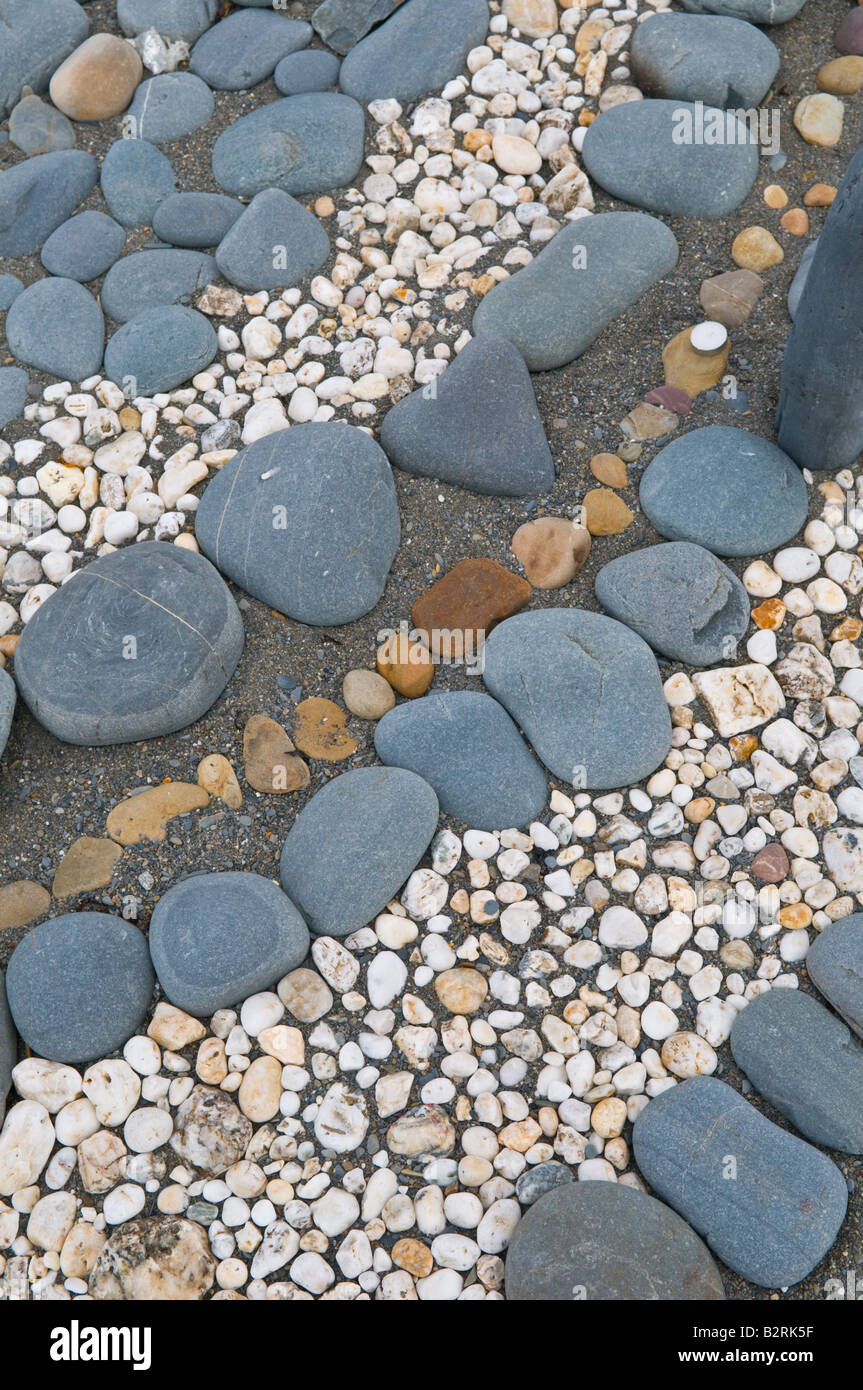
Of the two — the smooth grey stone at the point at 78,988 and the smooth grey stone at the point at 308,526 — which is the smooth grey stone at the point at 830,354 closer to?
the smooth grey stone at the point at 308,526

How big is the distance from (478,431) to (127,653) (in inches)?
36.9

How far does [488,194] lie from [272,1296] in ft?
8.59

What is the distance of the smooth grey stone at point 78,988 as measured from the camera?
1.91 metres

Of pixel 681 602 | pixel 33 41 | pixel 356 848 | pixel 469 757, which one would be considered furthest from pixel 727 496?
pixel 33 41

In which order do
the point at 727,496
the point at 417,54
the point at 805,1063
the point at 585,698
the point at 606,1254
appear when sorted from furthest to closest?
the point at 417,54
the point at 727,496
the point at 585,698
the point at 805,1063
the point at 606,1254

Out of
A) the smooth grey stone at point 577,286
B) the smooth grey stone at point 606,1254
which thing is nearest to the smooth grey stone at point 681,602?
the smooth grey stone at point 577,286

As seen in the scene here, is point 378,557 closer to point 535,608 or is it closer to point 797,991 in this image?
point 535,608

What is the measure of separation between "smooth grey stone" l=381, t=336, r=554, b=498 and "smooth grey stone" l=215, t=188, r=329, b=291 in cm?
57

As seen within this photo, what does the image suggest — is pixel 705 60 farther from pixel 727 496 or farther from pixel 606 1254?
pixel 606 1254

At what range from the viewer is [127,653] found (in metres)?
2.17

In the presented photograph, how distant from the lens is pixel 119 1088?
1889 mm

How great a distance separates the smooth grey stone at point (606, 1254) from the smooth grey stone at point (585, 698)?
0.77 meters

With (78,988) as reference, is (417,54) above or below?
above

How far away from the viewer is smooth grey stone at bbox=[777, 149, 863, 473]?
2018mm
